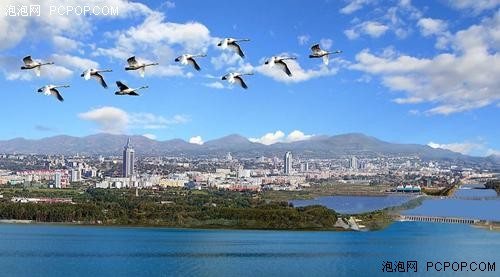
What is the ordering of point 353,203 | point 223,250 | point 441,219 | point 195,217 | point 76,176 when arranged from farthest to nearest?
point 76,176
point 353,203
point 441,219
point 195,217
point 223,250

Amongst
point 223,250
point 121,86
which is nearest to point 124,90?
point 121,86

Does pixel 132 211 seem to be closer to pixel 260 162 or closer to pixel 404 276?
pixel 404 276

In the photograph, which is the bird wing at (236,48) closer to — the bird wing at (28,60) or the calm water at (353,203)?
the bird wing at (28,60)

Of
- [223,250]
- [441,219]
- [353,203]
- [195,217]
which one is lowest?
[223,250]

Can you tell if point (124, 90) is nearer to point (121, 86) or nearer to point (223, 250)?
point (121, 86)

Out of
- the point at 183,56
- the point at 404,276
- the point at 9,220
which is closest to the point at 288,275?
the point at 404,276

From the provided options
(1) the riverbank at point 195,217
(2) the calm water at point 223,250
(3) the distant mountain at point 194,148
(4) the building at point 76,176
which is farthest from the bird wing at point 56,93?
(3) the distant mountain at point 194,148

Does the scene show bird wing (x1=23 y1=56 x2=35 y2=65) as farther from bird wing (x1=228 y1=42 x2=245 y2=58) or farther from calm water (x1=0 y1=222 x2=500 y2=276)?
calm water (x1=0 y1=222 x2=500 y2=276)

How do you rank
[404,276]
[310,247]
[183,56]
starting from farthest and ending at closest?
[310,247]
[404,276]
[183,56]
